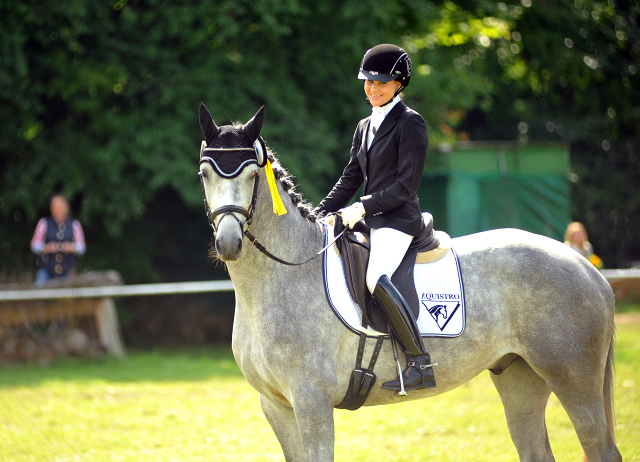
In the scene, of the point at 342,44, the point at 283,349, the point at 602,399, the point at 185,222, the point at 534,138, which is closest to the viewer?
the point at 283,349

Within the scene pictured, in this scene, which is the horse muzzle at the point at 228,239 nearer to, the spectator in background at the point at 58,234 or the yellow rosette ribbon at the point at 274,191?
the yellow rosette ribbon at the point at 274,191

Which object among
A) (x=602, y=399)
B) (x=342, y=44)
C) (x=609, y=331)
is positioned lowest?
(x=602, y=399)

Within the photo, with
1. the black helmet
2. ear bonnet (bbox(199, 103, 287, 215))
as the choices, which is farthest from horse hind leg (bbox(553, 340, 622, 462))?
ear bonnet (bbox(199, 103, 287, 215))

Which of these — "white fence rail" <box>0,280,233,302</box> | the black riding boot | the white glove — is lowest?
"white fence rail" <box>0,280,233,302</box>

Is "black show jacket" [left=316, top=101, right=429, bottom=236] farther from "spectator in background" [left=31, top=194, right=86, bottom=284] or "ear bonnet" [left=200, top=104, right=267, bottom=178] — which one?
"spectator in background" [left=31, top=194, right=86, bottom=284]

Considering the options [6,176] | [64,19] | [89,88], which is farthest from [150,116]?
[6,176]

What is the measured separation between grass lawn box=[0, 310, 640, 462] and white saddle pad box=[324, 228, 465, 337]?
2.10m

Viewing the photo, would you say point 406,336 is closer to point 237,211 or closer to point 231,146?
point 237,211

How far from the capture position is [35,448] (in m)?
6.02

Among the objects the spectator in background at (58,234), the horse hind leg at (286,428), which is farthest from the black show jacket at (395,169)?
the spectator in background at (58,234)

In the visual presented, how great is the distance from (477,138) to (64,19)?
13.0m

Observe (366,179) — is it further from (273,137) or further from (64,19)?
(64,19)

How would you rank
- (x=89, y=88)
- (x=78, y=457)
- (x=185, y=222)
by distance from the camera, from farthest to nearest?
(x=185, y=222) → (x=89, y=88) → (x=78, y=457)

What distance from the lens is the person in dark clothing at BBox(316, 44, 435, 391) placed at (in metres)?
3.84
